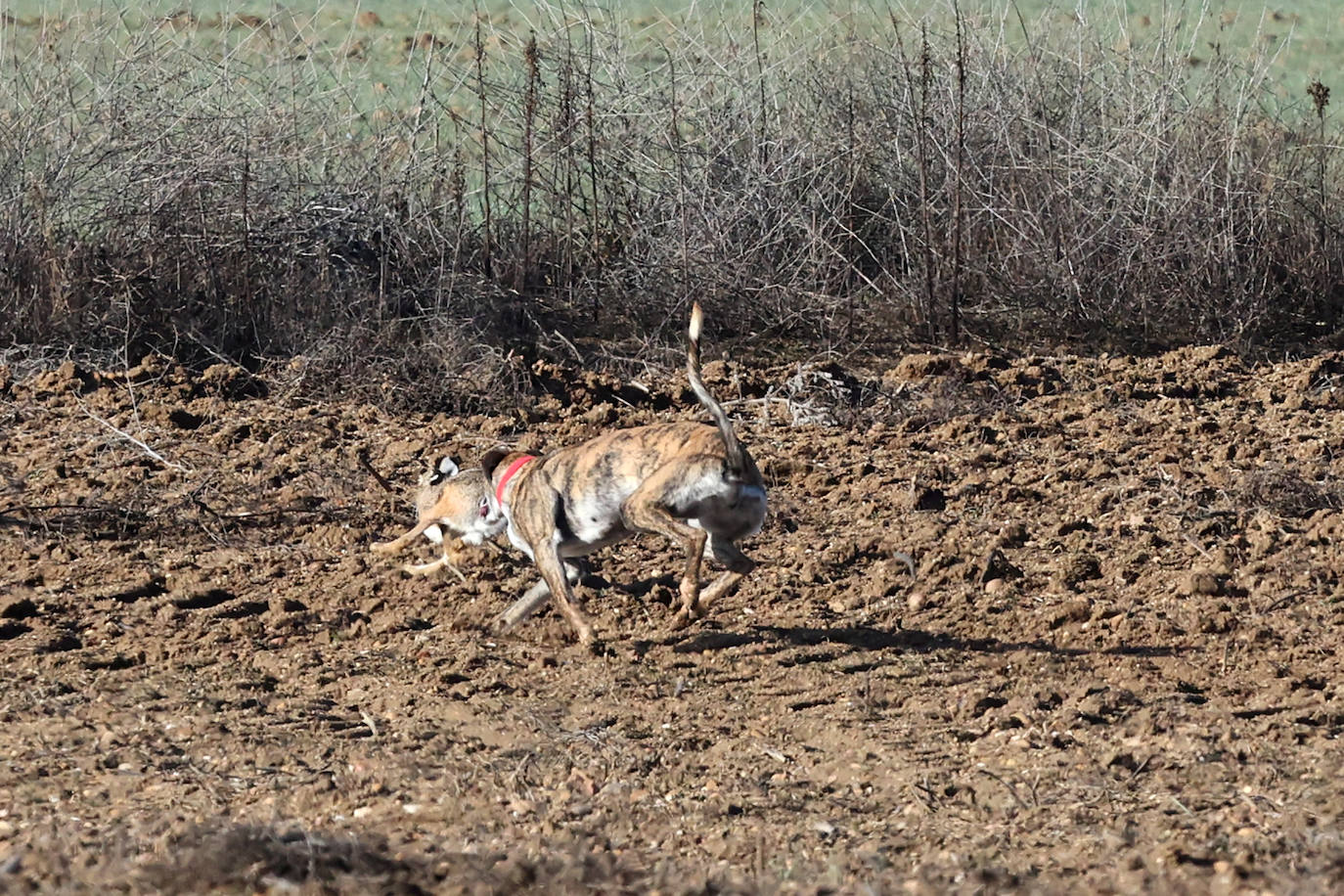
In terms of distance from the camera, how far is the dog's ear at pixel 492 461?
862cm

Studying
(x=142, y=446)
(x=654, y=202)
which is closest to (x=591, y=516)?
(x=142, y=446)

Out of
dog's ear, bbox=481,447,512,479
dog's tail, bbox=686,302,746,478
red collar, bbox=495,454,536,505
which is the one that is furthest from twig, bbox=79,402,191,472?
dog's tail, bbox=686,302,746,478

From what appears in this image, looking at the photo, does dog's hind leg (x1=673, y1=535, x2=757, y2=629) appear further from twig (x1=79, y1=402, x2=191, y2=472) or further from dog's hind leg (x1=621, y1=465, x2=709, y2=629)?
twig (x1=79, y1=402, x2=191, y2=472)

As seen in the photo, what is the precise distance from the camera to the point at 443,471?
8.99m

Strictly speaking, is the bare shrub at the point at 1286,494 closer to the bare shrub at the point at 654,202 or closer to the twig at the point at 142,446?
the bare shrub at the point at 654,202

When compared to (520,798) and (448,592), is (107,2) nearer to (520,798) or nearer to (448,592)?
(448,592)

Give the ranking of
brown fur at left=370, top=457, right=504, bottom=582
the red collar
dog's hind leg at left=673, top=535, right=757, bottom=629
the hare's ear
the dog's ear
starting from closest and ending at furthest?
dog's hind leg at left=673, top=535, right=757, bottom=629 → the red collar → the dog's ear → brown fur at left=370, top=457, right=504, bottom=582 → the hare's ear

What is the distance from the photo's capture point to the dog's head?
8.70m

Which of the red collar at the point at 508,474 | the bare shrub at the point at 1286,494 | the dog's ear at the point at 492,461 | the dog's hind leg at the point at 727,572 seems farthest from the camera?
the bare shrub at the point at 1286,494

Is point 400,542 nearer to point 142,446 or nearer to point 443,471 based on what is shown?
point 443,471

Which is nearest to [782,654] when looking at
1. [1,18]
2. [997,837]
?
[997,837]

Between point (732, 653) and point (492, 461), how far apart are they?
1.62m

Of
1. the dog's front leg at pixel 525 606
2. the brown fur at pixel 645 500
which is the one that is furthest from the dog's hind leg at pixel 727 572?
the dog's front leg at pixel 525 606

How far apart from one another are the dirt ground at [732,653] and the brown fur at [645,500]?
1.05 feet
